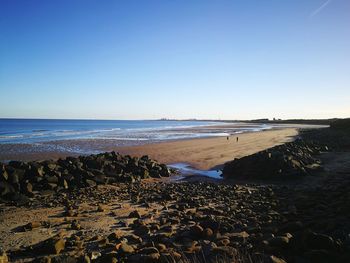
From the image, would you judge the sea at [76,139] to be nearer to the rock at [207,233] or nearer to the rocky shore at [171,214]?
the rocky shore at [171,214]

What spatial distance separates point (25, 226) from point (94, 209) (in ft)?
7.41

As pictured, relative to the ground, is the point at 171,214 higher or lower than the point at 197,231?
lower

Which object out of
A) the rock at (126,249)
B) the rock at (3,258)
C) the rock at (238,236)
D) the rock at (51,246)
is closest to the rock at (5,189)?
the rock at (51,246)

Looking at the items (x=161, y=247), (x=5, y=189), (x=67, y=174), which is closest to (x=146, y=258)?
(x=161, y=247)

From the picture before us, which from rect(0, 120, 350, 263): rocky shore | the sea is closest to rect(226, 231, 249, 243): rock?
rect(0, 120, 350, 263): rocky shore

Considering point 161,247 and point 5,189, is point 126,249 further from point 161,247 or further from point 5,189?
point 5,189

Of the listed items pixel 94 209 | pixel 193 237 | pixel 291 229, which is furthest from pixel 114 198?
pixel 291 229

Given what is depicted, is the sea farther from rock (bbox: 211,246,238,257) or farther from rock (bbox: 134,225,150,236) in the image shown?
rock (bbox: 211,246,238,257)

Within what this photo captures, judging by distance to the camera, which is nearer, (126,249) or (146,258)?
(146,258)

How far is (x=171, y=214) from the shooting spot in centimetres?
935

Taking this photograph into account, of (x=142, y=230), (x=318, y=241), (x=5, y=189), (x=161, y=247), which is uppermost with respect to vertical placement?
(x=318, y=241)

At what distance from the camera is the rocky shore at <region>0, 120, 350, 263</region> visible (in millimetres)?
6395

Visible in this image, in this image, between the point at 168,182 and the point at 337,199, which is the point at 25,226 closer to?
the point at 168,182

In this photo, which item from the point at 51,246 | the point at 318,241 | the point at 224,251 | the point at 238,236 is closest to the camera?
the point at 318,241
